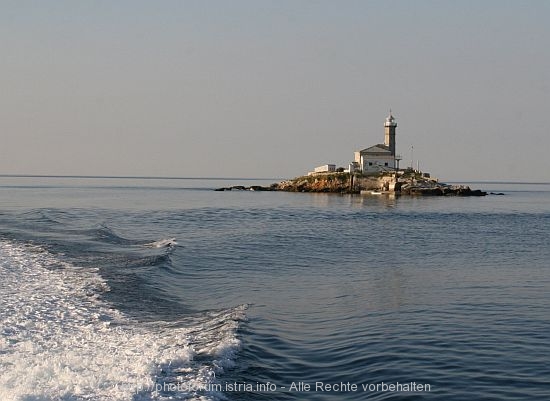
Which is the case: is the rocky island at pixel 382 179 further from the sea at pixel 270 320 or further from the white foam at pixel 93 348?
the white foam at pixel 93 348

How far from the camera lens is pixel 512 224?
44656 mm

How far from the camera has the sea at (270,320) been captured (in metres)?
9.89

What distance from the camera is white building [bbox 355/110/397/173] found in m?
95.1

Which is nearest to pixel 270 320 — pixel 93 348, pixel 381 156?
pixel 93 348

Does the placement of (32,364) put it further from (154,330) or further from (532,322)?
(532,322)

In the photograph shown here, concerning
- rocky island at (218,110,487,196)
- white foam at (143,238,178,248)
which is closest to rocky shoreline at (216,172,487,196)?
rocky island at (218,110,487,196)

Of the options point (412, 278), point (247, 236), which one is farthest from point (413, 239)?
point (412, 278)

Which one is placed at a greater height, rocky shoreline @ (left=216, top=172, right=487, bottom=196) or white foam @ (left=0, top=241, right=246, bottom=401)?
rocky shoreline @ (left=216, top=172, right=487, bottom=196)

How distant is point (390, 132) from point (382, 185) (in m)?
9.76

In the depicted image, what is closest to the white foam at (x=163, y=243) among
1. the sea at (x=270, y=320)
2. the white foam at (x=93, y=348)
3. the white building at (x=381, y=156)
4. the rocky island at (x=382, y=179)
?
the sea at (x=270, y=320)

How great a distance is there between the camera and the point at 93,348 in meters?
11.6

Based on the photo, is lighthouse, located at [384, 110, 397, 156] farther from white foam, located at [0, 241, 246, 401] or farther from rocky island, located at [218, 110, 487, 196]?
white foam, located at [0, 241, 246, 401]

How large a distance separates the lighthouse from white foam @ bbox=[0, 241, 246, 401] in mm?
82707

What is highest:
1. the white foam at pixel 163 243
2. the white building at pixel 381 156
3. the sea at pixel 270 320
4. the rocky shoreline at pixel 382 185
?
the white building at pixel 381 156
